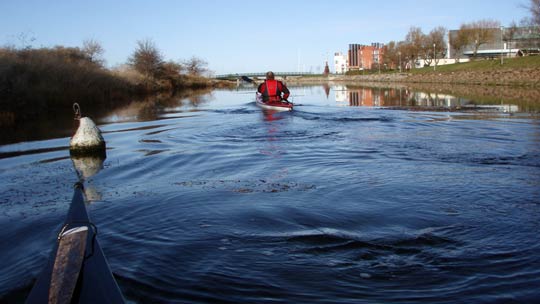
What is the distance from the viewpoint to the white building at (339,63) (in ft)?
525

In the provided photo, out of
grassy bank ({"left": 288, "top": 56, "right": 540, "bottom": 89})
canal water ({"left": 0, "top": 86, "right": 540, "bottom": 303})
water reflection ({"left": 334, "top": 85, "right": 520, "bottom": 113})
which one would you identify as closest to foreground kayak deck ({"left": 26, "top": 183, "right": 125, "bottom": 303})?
canal water ({"left": 0, "top": 86, "right": 540, "bottom": 303})

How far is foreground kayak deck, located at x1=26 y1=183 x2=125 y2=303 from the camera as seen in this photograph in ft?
9.71

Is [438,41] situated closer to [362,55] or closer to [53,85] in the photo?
[362,55]

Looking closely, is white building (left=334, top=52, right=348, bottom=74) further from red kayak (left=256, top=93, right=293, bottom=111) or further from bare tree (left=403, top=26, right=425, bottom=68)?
red kayak (left=256, top=93, right=293, bottom=111)

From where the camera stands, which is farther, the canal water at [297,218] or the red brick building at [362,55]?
the red brick building at [362,55]

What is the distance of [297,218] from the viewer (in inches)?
248

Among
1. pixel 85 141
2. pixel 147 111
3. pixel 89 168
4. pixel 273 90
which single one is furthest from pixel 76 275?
pixel 147 111

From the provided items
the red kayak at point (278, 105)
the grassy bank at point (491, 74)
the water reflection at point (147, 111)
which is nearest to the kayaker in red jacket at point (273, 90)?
the red kayak at point (278, 105)

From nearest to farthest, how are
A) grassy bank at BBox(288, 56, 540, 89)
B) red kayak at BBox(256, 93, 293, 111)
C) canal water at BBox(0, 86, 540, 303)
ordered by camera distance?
canal water at BBox(0, 86, 540, 303) < red kayak at BBox(256, 93, 293, 111) < grassy bank at BBox(288, 56, 540, 89)

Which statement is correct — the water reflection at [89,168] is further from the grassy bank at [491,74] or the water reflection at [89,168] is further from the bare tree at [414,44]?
the bare tree at [414,44]

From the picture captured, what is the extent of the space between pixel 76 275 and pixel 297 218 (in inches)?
143

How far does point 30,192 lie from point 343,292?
6408 millimetres

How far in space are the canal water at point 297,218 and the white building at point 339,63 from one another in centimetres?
15120

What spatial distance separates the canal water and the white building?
15120cm
